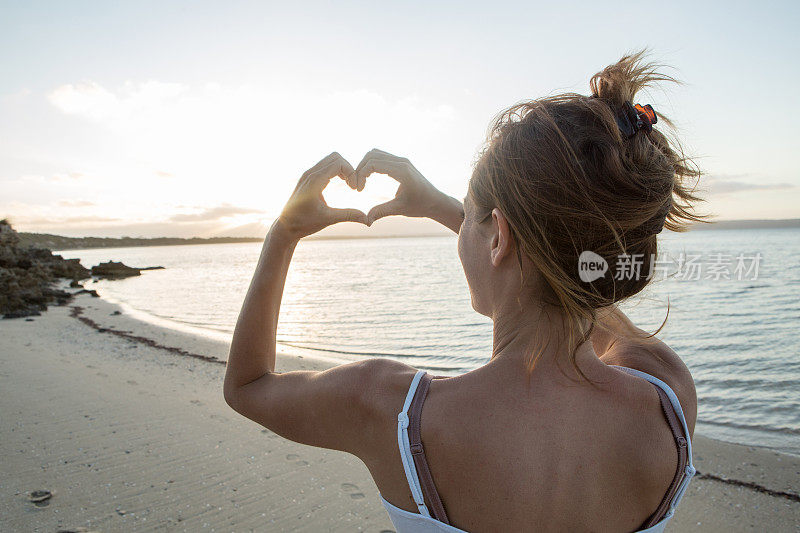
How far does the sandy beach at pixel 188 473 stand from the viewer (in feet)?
10.8

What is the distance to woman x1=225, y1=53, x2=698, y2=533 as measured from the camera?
1061 millimetres

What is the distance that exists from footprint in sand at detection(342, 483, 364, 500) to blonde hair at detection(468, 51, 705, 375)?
9.97 ft

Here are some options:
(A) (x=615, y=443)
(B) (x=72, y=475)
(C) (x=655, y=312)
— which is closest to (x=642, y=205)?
(A) (x=615, y=443)

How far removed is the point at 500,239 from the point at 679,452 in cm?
63

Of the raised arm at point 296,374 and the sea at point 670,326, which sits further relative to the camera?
the sea at point 670,326

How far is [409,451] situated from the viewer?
1081 millimetres

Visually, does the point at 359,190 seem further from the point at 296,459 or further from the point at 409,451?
the point at 296,459

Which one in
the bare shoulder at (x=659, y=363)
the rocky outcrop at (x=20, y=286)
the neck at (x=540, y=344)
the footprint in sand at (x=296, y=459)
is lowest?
the footprint in sand at (x=296, y=459)

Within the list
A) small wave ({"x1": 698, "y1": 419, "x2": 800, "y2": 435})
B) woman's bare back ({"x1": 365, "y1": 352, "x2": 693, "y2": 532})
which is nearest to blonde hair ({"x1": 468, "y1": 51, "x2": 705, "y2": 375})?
woman's bare back ({"x1": 365, "y1": 352, "x2": 693, "y2": 532})

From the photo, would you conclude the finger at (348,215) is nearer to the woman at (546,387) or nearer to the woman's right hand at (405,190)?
the woman's right hand at (405,190)

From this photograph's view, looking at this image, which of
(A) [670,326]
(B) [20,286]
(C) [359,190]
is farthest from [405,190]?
(B) [20,286]

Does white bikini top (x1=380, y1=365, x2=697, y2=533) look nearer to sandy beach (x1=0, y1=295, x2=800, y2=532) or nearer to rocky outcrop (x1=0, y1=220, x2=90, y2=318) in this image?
sandy beach (x1=0, y1=295, x2=800, y2=532)

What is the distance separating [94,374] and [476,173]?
734 centimetres

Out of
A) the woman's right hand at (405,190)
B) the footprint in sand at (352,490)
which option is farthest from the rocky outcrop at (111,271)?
the woman's right hand at (405,190)
